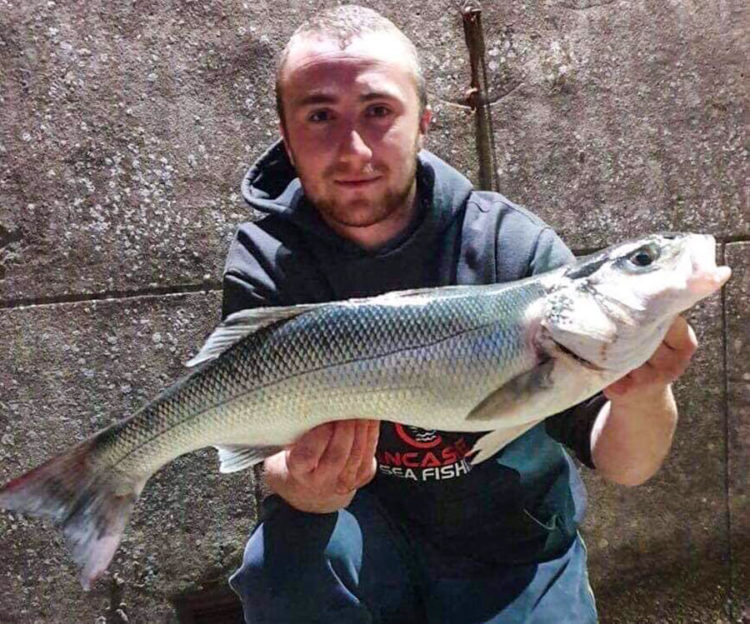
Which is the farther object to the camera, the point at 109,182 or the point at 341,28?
the point at 109,182

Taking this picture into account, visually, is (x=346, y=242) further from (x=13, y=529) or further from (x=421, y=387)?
(x=13, y=529)

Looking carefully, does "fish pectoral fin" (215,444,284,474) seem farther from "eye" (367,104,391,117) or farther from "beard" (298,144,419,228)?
"eye" (367,104,391,117)

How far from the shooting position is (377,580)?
7.89 feet

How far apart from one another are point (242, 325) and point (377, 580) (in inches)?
39.6

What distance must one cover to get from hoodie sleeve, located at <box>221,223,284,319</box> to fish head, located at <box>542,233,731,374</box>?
3.14ft

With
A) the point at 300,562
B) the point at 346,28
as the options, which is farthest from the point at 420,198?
the point at 300,562

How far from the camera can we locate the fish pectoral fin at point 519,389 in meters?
1.87

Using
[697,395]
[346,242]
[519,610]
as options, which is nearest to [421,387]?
[346,242]

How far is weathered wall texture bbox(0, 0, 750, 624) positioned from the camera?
115 inches

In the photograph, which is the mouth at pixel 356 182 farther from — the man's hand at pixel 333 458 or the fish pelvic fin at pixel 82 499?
the fish pelvic fin at pixel 82 499

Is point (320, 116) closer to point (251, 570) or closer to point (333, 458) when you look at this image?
point (333, 458)

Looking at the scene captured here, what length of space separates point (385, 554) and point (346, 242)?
1.07 m

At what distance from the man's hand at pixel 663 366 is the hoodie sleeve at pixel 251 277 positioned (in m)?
1.11

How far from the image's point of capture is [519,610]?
2.28 m
